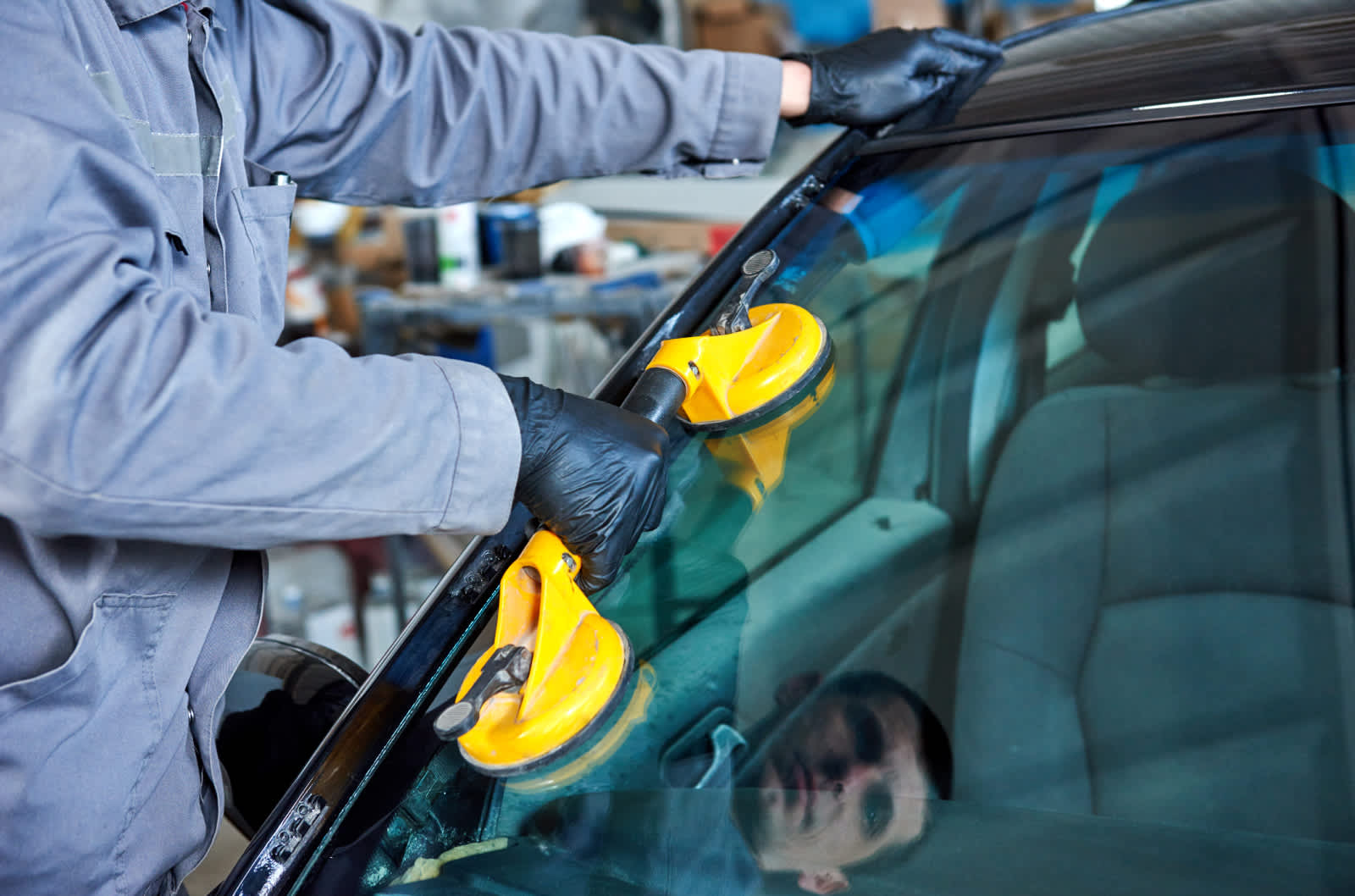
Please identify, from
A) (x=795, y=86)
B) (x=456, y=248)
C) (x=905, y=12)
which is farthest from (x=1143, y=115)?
(x=905, y=12)

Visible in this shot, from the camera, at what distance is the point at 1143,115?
0.94 meters

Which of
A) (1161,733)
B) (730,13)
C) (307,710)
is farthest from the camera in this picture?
(730,13)

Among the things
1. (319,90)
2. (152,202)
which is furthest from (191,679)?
(319,90)

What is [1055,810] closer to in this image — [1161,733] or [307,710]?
[1161,733]

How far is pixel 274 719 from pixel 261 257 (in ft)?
1.49

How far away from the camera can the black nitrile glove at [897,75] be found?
1.18 m

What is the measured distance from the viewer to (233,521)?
0.74 meters

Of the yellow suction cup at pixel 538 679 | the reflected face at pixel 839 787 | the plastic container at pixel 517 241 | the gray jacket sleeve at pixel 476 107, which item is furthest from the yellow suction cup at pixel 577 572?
the plastic container at pixel 517 241

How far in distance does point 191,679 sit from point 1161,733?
2.56 feet

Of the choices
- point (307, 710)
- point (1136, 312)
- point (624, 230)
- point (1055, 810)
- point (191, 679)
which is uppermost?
point (1136, 312)

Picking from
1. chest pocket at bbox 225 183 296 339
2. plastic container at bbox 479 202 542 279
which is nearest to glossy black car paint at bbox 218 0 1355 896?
chest pocket at bbox 225 183 296 339

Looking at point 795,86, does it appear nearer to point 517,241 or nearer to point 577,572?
point 577,572

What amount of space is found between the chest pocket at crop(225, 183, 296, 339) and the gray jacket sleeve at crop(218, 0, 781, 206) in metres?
0.17

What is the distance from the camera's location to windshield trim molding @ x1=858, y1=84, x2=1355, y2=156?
0.86 meters
